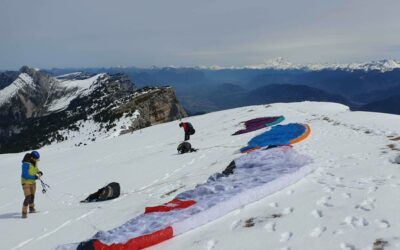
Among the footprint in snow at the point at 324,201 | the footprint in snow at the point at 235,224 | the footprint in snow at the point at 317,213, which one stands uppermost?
the footprint in snow at the point at 324,201

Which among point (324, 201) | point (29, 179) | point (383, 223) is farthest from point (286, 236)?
point (29, 179)

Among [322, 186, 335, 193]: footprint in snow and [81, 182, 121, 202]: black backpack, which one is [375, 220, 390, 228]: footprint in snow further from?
[81, 182, 121, 202]: black backpack

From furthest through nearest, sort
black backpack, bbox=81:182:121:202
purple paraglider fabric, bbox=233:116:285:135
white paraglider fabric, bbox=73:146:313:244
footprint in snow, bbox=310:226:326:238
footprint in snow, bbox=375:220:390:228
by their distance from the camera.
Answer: purple paraglider fabric, bbox=233:116:285:135 < black backpack, bbox=81:182:121:202 < white paraglider fabric, bbox=73:146:313:244 < footprint in snow, bbox=310:226:326:238 < footprint in snow, bbox=375:220:390:228

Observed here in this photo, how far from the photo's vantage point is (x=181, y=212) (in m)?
10.2

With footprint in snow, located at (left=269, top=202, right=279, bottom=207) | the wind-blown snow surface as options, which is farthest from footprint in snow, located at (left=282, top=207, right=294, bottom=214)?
footprint in snow, located at (left=269, top=202, right=279, bottom=207)

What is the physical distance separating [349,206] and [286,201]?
1.77 m

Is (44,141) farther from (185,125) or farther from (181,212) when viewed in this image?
(181,212)

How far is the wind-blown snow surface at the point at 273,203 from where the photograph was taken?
8.18 meters

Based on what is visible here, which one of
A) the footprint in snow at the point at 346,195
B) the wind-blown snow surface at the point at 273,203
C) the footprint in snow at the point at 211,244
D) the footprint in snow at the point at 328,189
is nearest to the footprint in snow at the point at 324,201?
the wind-blown snow surface at the point at 273,203

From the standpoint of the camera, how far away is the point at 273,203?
10.5 m

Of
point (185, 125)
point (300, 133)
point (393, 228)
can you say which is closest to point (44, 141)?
point (185, 125)

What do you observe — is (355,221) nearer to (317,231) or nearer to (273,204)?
(317,231)

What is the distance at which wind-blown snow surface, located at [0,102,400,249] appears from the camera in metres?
8.18

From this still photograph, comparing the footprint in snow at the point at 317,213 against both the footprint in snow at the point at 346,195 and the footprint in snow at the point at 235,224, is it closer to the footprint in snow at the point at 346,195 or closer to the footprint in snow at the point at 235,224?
the footprint in snow at the point at 346,195
